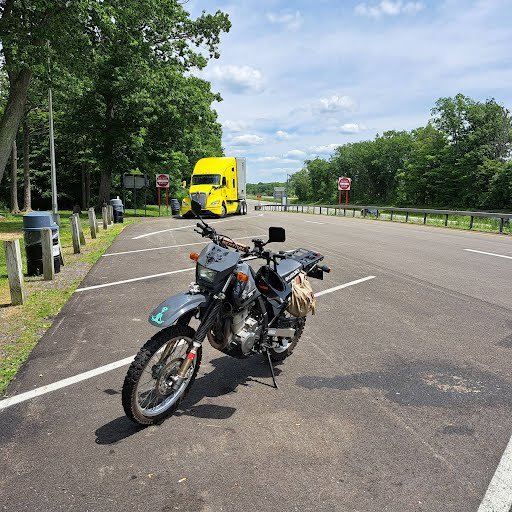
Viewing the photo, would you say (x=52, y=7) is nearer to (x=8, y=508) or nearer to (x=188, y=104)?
(x=188, y=104)

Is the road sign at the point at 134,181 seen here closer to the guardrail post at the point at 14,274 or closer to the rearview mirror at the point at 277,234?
the guardrail post at the point at 14,274

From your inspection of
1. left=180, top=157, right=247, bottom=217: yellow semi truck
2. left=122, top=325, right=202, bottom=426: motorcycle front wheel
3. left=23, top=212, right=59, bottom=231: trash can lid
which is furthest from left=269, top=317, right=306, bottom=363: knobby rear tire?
left=180, top=157, right=247, bottom=217: yellow semi truck

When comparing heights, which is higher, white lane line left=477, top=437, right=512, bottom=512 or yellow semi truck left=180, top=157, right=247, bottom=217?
yellow semi truck left=180, top=157, right=247, bottom=217

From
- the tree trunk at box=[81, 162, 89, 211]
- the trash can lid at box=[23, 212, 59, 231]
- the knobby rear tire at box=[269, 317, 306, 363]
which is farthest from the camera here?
the tree trunk at box=[81, 162, 89, 211]

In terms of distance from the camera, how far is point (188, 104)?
26938 mm

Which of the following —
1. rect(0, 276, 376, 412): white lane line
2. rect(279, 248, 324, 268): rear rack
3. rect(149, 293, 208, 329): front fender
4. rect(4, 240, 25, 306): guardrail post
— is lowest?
rect(0, 276, 376, 412): white lane line

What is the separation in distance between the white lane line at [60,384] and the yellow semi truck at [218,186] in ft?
69.7

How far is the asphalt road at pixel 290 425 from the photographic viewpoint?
279 centimetres

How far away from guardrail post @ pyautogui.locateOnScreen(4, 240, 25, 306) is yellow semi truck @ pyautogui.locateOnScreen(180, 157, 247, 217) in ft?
61.3

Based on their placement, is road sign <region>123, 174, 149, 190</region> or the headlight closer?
the headlight

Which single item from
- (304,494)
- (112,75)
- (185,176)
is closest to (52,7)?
(112,75)

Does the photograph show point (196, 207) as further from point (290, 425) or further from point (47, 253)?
point (47, 253)

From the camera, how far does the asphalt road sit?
2787 millimetres

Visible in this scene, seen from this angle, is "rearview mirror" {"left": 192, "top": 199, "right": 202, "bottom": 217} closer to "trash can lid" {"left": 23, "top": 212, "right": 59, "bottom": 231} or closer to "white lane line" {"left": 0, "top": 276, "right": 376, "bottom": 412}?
"white lane line" {"left": 0, "top": 276, "right": 376, "bottom": 412}
